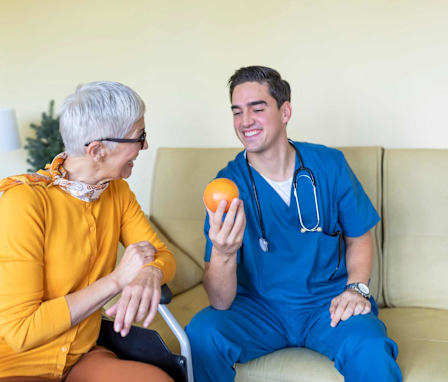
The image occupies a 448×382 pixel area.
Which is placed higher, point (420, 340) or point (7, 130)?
point (7, 130)

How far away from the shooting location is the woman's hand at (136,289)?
45.4 inches

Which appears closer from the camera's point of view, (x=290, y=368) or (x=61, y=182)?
(x=61, y=182)

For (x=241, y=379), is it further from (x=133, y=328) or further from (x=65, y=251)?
(x=65, y=251)

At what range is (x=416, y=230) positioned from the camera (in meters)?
2.00

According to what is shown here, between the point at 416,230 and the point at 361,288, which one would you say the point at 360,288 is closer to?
the point at 361,288

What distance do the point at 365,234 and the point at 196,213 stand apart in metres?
0.85

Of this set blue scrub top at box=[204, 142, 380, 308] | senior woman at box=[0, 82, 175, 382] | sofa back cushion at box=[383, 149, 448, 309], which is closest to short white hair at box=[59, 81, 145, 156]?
senior woman at box=[0, 82, 175, 382]

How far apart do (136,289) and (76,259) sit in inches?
8.1

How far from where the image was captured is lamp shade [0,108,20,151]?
105 inches

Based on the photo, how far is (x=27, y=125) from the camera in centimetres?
309

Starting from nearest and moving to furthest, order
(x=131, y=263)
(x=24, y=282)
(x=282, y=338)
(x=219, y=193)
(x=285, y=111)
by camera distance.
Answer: (x=24, y=282), (x=131, y=263), (x=219, y=193), (x=282, y=338), (x=285, y=111)

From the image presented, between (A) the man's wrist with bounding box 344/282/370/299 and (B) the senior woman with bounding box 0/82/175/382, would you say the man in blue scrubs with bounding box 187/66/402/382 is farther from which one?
(B) the senior woman with bounding box 0/82/175/382

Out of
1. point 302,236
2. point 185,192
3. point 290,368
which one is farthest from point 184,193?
point 290,368

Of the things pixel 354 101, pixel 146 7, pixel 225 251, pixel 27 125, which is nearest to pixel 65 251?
pixel 225 251
